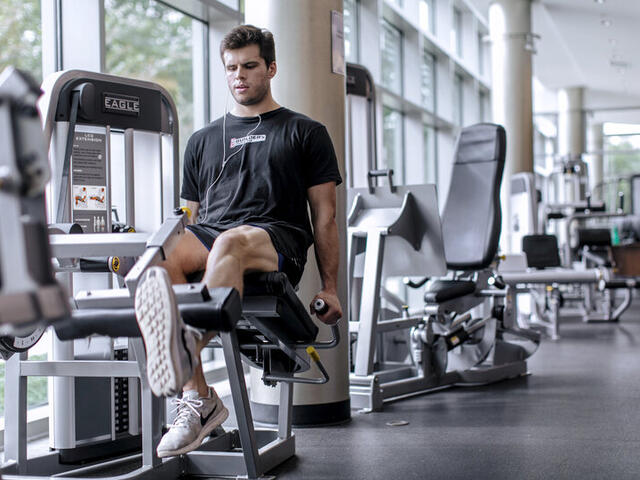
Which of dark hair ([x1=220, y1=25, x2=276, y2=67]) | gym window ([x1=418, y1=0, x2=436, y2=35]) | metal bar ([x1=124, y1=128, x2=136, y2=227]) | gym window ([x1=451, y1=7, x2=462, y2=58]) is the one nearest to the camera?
dark hair ([x1=220, y1=25, x2=276, y2=67])

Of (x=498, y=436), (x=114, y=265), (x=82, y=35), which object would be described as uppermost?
(x=82, y=35)

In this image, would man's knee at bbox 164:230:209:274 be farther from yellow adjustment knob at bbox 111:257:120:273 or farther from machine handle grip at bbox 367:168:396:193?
machine handle grip at bbox 367:168:396:193

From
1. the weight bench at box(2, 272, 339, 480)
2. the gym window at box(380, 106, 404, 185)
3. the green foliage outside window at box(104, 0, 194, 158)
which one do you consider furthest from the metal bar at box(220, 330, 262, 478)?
the gym window at box(380, 106, 404, 185)

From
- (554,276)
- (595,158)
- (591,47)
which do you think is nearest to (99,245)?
(554,276)

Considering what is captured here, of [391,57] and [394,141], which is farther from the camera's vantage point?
[394,141]

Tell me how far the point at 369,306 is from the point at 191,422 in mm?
1709

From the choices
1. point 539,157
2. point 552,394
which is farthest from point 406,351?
point 539,157

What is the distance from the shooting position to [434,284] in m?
4.35

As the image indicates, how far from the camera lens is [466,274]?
4.56 meters

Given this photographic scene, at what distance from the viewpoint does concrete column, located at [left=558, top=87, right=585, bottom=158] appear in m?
15.7

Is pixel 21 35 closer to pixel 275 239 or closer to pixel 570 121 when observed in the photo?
pixel 275 239

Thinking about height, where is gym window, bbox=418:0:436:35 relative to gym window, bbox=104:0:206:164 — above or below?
above

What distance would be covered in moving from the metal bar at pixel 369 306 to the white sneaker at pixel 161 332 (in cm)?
214

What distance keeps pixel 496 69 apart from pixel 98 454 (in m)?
8.02
